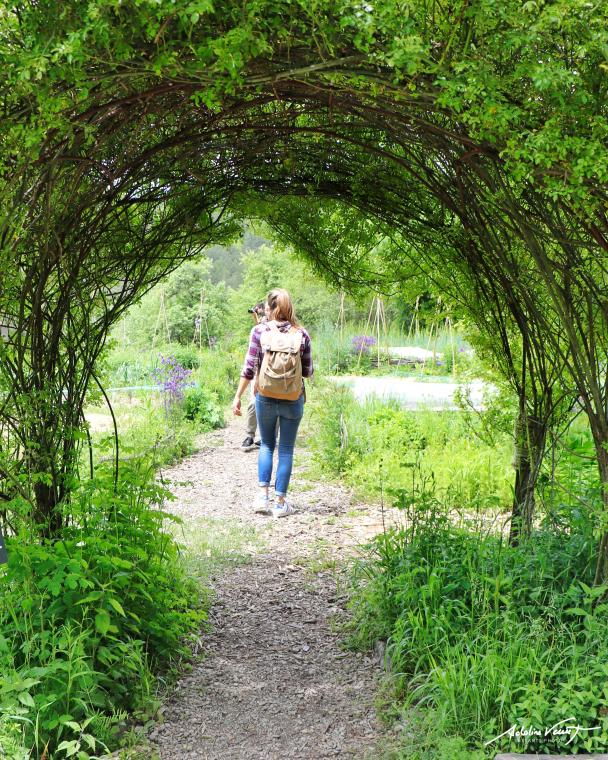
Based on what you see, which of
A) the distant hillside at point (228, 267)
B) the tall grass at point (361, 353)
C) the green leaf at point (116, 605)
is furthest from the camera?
the distant hillside at point (228, 267)

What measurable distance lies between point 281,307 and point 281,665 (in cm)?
251

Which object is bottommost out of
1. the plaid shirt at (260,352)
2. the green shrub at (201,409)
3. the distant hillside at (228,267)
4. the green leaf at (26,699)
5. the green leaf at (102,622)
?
the green shrub at (201,409)

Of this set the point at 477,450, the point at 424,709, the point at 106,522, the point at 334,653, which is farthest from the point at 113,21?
the point at 477,450

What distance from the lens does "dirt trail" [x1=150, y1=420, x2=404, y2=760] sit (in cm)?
281

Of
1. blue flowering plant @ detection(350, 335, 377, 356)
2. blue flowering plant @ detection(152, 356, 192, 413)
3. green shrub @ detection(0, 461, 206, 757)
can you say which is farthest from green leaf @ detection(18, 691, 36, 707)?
blue flowering plant @ detection(350, 335, 377, 356)

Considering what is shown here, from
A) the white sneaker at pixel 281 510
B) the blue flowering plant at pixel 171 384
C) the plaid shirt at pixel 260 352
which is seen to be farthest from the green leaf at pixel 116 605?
the blue flowering plant at pixel 171 384

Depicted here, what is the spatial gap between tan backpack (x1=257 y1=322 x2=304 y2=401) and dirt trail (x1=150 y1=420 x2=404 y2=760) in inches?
40.9

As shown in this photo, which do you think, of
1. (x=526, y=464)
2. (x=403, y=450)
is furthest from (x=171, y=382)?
(x=526, y=464)

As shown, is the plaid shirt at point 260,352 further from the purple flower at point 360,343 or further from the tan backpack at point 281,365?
the purple flower at point 360,343

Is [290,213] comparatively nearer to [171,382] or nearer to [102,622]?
[102,622]

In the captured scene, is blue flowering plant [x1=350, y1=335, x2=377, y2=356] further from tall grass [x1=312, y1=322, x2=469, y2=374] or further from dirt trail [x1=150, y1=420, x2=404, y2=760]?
dirt trail [x1=150, y1=420, x2=404, y2=760]

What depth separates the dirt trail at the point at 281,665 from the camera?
2.81m

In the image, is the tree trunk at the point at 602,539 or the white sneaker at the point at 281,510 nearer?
the tree trunk at the point at 602,539

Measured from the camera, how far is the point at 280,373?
5184mm
